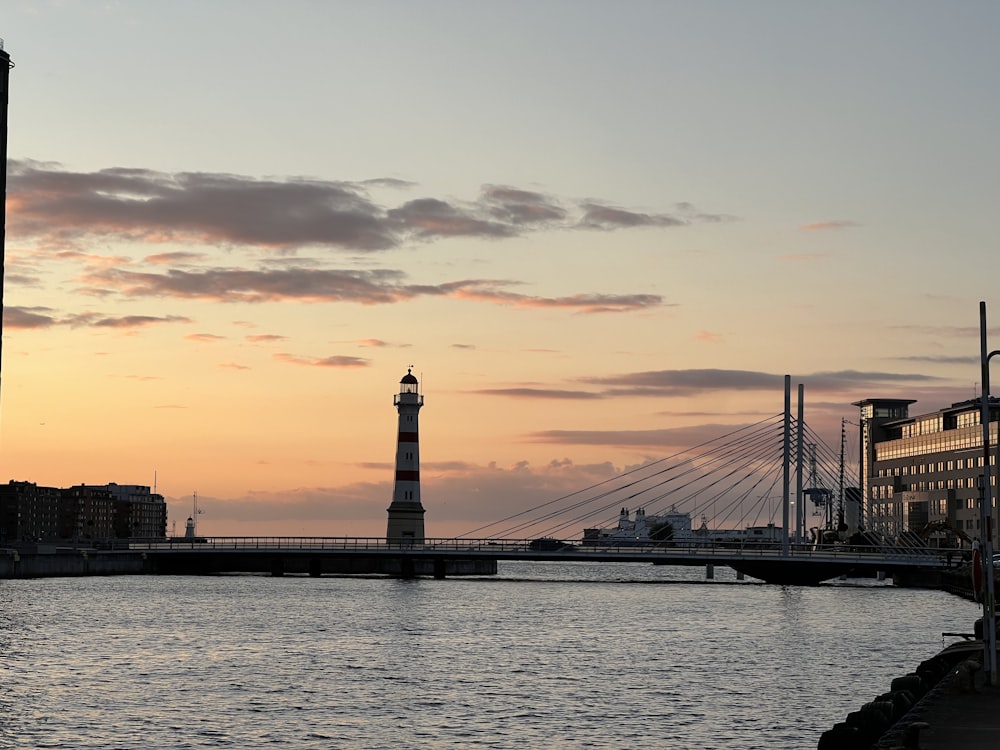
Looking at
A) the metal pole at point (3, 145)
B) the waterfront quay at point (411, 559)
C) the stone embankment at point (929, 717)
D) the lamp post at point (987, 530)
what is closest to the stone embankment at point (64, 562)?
the waterfront quay at point (411, 559)

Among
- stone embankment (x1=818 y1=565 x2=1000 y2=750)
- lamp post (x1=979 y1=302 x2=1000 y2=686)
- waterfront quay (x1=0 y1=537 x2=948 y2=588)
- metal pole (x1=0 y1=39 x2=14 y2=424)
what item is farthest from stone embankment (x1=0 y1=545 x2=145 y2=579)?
lamp post (x1=979 y1=302 x2=1000 y2=686)

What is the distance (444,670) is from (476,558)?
77791mm

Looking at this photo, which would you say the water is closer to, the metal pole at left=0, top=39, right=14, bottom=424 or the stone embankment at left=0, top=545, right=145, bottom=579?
the stone embankment at left=0, top=545, right=145, bottom=579

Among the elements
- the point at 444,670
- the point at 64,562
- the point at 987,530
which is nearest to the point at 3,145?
the point at 64,562

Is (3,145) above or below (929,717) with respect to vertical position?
above

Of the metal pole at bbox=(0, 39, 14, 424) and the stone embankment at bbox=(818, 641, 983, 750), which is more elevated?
the metal pole at bbox=(0, 39, 14, 424)

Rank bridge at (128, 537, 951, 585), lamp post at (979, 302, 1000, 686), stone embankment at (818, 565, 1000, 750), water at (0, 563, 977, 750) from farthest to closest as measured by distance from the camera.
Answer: bridge at (128, 537, 951, 585)
water at (0, 563, 977, 750)
lamp post at (979, 302, 1000, 686)
stone embankment at (818, 565, 1000, 750)

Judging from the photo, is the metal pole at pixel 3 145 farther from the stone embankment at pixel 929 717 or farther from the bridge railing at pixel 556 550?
the stone embankment at pixel 929 717

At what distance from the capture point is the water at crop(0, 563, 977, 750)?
140ft

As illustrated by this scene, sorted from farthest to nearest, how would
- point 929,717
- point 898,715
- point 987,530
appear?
point 987,530 < point 929,717 < point 898,715

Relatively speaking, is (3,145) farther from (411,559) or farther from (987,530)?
(987,530)

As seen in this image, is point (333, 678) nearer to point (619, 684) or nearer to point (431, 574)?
point (619, 684)

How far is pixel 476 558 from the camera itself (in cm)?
13825

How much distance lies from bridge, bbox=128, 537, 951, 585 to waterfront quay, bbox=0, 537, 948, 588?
94 millimetres
